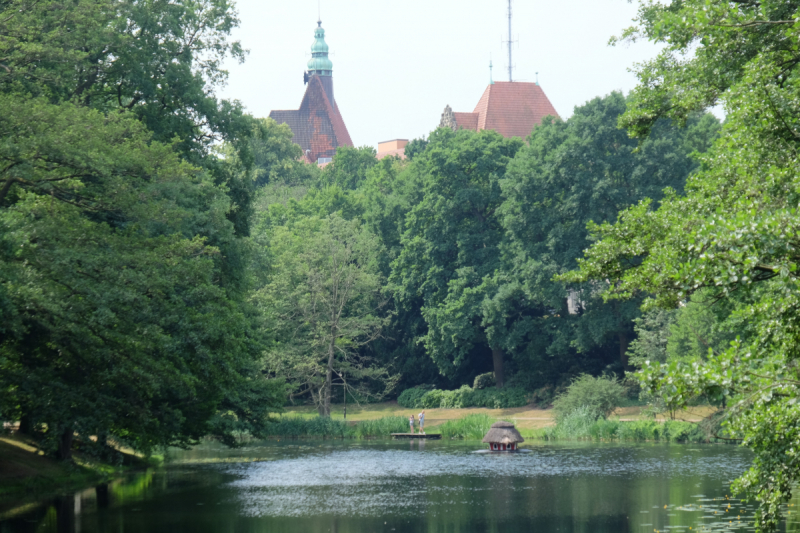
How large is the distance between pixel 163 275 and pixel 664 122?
32.9 meters

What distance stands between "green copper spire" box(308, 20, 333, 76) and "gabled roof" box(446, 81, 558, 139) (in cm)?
5190

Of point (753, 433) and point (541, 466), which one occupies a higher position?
point (753, 433)

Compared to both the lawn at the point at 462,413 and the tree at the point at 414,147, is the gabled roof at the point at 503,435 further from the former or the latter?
the tree at the point at 414,147

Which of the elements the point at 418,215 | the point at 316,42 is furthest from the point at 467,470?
the point at 316,42

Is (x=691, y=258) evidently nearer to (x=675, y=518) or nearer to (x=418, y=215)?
(x=675, y=518)

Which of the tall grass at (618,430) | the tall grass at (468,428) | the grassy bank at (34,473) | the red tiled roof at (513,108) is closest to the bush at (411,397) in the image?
the tall grass at (468,428)

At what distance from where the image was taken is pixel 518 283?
48.5 metres

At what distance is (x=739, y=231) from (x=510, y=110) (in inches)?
2647

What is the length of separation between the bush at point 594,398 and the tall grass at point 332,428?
8854mm

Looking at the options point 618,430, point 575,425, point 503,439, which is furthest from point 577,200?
point 503,439

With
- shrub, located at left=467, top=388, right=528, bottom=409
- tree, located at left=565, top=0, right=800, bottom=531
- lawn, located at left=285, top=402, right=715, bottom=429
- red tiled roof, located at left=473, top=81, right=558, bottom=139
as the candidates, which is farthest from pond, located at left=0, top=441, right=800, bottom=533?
red tiled roof, located at left=473, top=81, right=558, bottom=139

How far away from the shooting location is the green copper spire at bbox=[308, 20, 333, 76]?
12138cm

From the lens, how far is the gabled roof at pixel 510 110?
72.2 m

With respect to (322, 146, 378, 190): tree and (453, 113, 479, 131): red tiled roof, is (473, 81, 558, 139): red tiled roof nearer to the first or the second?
(453, 113, 479, 131): red tiled roof
